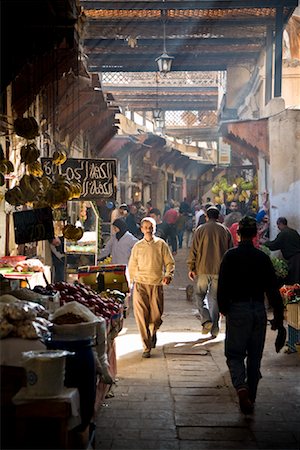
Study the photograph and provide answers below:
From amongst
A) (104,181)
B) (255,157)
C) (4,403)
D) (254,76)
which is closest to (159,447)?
(4,403)

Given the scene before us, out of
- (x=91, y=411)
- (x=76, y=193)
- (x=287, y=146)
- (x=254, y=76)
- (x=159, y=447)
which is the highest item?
(x=254, y=76)

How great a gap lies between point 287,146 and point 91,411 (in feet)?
35.1

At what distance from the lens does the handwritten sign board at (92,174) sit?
980 cm

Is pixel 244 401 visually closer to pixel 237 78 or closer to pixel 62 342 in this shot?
pixel 62 342

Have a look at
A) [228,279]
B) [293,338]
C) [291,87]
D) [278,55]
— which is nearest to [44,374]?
[228,279]

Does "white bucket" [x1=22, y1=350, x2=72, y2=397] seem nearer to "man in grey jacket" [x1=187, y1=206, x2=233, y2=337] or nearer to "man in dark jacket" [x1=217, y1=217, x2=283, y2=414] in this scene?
"man in dark jacket" [x1=217, y1=217, x2=283, y2=414]

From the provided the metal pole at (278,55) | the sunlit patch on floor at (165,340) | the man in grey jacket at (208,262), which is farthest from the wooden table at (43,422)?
the metal pole at (278,55)

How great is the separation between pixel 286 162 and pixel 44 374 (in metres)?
11.1

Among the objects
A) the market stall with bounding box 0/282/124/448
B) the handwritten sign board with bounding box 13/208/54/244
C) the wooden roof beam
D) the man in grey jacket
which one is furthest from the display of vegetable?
the wooden roof beam

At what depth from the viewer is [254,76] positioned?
63.5ft

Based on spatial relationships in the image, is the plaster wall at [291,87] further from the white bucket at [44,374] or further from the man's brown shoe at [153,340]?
the white bucket at [44,374]

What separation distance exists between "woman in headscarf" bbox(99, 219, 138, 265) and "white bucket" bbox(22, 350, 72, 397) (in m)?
7.36

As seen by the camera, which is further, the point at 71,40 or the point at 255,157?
the point at 255,157

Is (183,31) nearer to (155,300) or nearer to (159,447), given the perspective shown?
(155,300)
